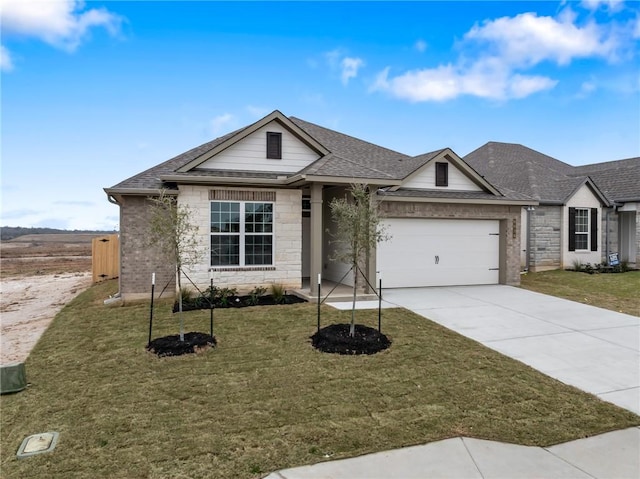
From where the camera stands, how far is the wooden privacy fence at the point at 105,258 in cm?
1705

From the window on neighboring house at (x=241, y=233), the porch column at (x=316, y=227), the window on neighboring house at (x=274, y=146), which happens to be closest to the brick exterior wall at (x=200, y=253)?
the window on neighboring house at (x=241, y=233)

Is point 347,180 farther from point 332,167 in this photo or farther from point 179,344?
point 179,344

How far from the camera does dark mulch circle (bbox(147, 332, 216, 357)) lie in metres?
6.89

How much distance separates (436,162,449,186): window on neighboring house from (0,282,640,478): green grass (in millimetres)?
7450

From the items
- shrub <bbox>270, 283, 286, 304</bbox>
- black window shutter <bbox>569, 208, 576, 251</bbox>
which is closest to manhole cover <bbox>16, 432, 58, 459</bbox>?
shrub <bbox>270, 283, 286, 304</bbox>

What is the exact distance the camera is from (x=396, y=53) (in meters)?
16.8

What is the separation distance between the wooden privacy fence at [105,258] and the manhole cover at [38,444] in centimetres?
1382

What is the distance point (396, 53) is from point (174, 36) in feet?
28.7

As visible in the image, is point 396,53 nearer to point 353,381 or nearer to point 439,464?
point 353,381

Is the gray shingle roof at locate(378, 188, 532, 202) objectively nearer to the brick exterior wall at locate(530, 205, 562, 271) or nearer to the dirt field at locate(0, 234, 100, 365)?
the brick exterior wall at locate(530, 205, 562, 271)

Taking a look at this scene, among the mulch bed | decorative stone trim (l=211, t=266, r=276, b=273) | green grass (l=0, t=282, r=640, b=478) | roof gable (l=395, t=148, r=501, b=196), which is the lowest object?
green grass (l=0, t=282, r=640, b=478)

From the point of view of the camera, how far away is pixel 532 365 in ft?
21.2

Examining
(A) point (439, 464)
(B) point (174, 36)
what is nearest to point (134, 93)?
(B) point (174, 36)

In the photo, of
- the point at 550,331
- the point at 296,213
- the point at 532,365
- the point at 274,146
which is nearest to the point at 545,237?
the point at 550,331
